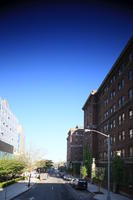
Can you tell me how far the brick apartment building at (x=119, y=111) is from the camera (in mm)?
45188

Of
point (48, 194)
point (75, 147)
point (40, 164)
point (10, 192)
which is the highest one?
point (75, 147)

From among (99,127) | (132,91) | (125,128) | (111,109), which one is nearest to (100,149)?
(99,127)

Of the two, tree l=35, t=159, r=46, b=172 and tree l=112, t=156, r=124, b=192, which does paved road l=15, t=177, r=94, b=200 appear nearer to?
tree l=112, t=156, r=124, b=192

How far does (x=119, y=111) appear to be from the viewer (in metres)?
51.6

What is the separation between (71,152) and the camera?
12362 cm

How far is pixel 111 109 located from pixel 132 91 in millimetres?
14754

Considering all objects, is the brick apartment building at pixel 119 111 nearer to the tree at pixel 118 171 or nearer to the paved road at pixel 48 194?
the tree at pixel 118 171

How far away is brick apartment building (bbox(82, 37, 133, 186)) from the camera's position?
4519cm

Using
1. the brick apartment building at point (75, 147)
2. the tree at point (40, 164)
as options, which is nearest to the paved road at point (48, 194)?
the tree at point (40, 164)

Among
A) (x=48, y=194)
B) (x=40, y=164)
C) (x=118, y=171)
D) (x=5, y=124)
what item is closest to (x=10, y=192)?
(x=48, y=194)

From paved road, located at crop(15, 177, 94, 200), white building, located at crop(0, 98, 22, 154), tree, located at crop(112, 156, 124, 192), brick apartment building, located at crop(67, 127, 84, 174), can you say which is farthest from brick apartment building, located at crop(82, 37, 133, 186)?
brick apartment building, located at crop(67, 127, 84, 174)

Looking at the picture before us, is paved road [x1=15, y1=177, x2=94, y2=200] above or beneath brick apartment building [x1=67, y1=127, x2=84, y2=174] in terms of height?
beneath

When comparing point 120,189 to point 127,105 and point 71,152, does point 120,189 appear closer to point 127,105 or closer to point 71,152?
point 127,105

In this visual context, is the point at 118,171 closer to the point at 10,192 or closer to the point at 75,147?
the point at 10,192
